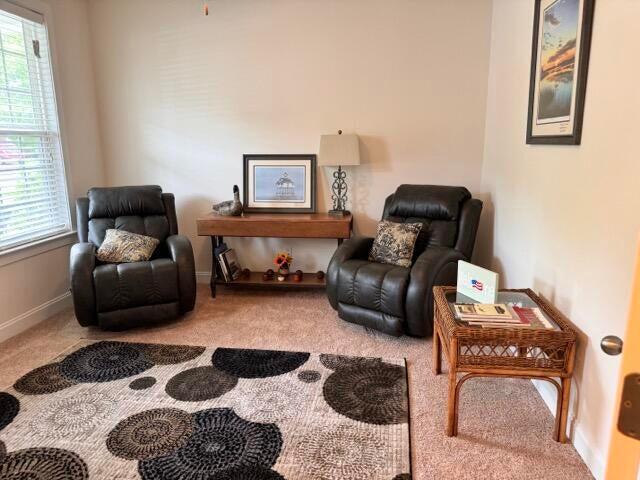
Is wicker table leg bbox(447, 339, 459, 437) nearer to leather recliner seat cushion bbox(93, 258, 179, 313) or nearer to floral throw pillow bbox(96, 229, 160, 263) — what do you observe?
leather recliner seat cushion bbox(93, 258, 179, 313)

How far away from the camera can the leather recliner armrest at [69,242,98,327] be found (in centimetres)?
296

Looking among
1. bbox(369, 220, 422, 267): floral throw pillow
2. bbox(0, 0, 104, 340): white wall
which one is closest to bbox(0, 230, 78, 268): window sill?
bbox(0, 0, 104, 340): white wall

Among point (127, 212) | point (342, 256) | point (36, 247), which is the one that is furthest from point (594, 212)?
point (36, 247)

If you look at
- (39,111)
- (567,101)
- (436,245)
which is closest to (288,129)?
(436,245)

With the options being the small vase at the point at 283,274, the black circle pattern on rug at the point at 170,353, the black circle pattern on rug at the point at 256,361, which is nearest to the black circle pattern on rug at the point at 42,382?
the black circle pattern on rug at the point at 170,353

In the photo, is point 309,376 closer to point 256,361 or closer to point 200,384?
point 256,361

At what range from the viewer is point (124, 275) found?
→ 302 centimetres

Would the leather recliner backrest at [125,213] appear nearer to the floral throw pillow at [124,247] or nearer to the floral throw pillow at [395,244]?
the floral throw pillow at [124,247]

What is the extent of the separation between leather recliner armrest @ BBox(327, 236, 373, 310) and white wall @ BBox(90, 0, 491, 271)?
0.62m

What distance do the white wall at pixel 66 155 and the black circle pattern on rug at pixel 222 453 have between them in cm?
189

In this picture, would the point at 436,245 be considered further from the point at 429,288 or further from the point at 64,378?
the point at 64,378

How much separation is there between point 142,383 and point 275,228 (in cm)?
159

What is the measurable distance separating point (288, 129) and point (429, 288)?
194 cm

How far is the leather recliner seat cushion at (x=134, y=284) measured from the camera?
2994 millimetres
